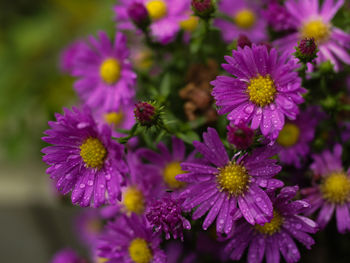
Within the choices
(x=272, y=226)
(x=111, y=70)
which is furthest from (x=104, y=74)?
(x=272, y=226)

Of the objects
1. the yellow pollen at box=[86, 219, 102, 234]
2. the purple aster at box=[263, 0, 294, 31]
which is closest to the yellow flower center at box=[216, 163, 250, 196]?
the purple aster at box=[263, 0, 294, 31]

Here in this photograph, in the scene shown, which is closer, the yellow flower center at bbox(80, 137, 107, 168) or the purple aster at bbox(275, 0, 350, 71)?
the yellow flower center at bbox(80, 137, 107, 168)

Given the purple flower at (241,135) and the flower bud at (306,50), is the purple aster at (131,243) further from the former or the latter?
the flower bud at (306,50)

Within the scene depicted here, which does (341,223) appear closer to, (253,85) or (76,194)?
(253,85)

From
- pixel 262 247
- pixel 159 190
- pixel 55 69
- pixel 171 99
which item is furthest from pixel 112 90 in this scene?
pixel 55 69

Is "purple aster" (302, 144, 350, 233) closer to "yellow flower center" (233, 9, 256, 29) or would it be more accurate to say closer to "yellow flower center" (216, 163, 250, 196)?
"yellow flower center" (216, 163, 250, 196)

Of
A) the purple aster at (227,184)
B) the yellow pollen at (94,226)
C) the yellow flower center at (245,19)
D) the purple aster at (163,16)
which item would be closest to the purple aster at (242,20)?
the yellow flower center at (245,19)
